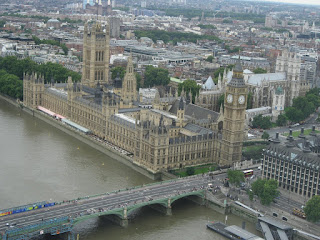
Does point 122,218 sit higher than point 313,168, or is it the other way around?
point 313,168

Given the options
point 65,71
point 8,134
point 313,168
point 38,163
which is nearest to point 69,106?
point 8,134

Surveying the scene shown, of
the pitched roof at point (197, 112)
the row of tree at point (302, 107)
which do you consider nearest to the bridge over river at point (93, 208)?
the pitched roof at point (197, 112)

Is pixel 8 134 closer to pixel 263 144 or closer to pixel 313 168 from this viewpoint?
pixel 263 144

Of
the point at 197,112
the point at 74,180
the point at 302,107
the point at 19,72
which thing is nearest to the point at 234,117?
the point at 197,112

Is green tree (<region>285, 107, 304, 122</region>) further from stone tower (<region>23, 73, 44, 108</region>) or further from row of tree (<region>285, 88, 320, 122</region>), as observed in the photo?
stone tower (<region>23, 73, 44, 108</region>)

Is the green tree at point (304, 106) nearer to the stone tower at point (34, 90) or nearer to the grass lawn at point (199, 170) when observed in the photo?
the grass lawn at point (199, 170)

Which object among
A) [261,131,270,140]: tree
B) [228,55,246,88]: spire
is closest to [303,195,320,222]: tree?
[228,55,246,88]: spire

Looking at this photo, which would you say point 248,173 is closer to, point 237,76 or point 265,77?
point 237,76
